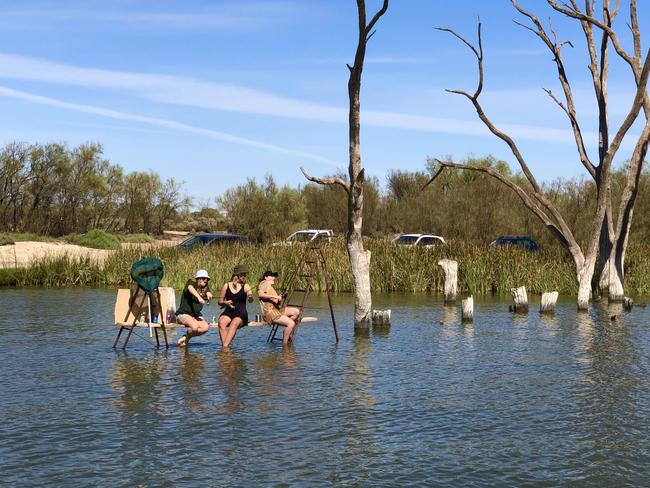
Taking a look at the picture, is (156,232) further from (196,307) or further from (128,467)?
(128,467)

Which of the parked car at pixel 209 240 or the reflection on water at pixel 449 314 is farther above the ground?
the parked car at pixel 209 240

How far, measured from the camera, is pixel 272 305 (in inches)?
693

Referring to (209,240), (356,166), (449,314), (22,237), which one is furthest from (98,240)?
(356,166)

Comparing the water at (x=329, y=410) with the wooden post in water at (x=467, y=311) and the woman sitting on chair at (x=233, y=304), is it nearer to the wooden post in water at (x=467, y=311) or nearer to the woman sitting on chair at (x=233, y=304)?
the woman sitting on chair at (x=233, y=304)

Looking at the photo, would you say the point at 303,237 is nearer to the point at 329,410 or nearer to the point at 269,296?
the point at 269,296

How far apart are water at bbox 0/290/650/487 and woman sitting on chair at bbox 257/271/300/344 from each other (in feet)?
1.72

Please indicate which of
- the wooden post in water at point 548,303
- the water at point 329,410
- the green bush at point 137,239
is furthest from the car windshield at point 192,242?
the water at point 329,410

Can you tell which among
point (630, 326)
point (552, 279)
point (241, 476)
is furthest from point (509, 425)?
point (552, 279)

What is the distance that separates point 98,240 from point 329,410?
41618 mm

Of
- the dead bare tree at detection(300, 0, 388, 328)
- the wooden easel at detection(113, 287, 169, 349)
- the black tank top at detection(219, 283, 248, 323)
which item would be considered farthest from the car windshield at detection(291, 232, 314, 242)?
the wooden easel at detection(113, 287, 169, 349)

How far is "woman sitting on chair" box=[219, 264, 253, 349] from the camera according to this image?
671 inches

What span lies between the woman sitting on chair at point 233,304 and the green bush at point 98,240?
3375cm

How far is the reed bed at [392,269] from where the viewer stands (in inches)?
1244

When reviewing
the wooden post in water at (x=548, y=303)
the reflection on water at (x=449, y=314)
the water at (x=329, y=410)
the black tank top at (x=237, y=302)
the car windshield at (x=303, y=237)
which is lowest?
the water at (x=329, y=410)
